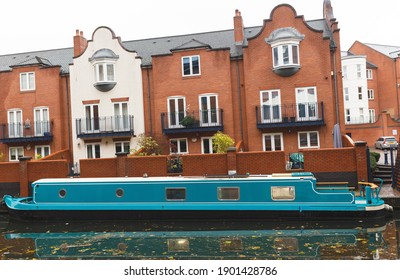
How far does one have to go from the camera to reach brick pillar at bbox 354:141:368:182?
13.2 metres

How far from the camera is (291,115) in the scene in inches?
707

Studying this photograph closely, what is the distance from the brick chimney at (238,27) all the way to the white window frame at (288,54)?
8.03 feet

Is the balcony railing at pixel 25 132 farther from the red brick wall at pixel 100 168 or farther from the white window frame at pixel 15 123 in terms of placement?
the red brick wall at pixel 100 168

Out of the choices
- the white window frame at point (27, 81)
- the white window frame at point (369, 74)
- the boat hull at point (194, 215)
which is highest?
the white window frame at point (369, 74)

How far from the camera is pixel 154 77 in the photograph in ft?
64.3

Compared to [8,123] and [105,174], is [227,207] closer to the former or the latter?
[105,174]

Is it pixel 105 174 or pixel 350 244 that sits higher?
pixel 105 174

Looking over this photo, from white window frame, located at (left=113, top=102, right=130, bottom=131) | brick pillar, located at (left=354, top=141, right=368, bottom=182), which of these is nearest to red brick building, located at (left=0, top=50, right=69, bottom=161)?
white window frame, located at (left=113, top=102, right=130, bottom=131)

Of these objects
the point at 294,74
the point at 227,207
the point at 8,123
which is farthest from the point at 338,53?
the point at 8,123

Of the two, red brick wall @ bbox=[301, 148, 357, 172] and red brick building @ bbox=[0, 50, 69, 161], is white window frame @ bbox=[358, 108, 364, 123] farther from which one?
red brick building @ bbox=[0, 50, 69, 161]

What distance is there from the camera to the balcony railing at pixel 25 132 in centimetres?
2023

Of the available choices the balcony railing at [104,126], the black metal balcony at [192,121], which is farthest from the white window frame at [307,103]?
the balcony railing at [104,126]
